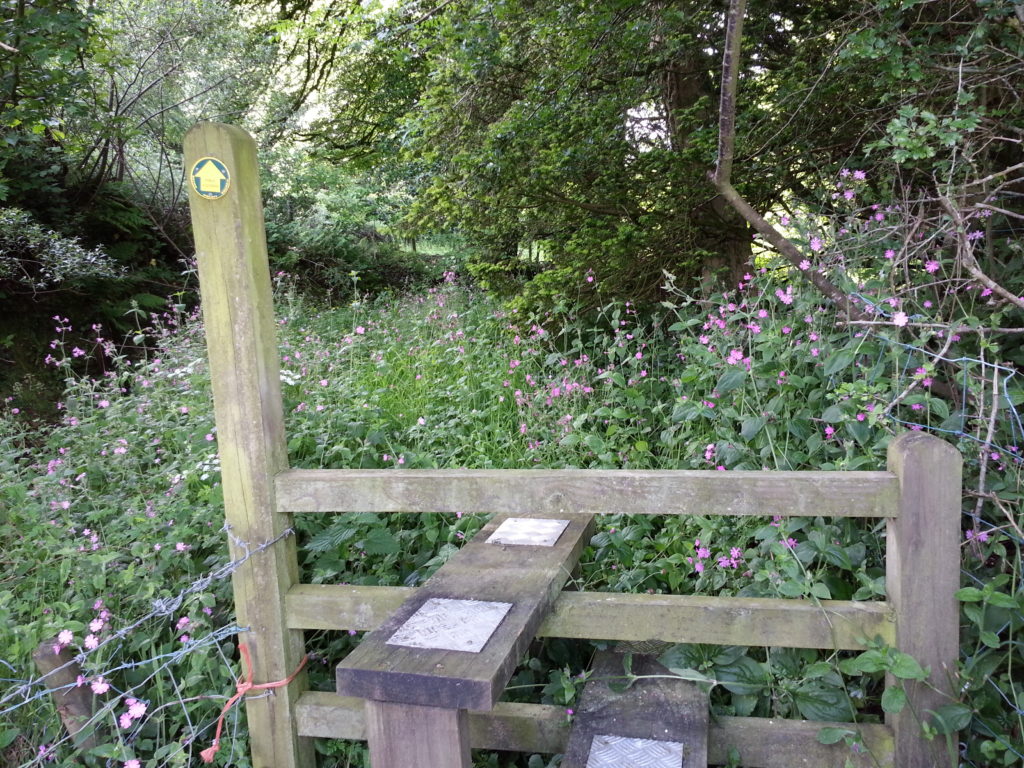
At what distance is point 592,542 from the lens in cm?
270

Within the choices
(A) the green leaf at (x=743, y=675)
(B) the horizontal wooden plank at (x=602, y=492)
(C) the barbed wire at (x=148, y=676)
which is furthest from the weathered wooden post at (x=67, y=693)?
(A) the green leaf at (x=743, y=675)

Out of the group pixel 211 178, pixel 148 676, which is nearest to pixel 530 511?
pixel 211 178

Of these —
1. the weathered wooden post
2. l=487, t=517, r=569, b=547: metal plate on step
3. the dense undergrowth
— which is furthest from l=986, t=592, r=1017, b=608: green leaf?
the weathered wooden post

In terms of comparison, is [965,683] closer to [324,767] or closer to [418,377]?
[324,767]

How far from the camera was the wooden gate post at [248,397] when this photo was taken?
204 centimetres

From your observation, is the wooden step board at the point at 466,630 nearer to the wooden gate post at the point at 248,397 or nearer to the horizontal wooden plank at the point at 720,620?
the horizontal wooden plank at the point at 720,620

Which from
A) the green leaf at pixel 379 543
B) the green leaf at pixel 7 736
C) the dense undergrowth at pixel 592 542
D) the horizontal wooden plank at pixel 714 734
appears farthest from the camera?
the green leaf at pixel 379 543

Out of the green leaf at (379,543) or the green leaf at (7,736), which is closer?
the green leaf at (7,736)

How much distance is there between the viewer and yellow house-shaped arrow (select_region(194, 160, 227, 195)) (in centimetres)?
202

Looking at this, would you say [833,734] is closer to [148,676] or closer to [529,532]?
[529,532]

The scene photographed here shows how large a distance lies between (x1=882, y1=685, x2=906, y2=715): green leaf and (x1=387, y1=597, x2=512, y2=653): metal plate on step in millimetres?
→ 961

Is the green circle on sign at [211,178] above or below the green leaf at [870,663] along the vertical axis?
above

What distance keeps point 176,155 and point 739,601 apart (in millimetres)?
10394

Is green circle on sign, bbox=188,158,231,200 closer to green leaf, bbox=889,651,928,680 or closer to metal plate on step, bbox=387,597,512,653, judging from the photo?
metal plate on step, bbox=387,597,512,653
